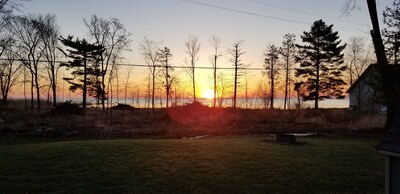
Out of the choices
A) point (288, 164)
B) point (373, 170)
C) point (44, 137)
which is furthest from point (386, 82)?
point (44, 137)

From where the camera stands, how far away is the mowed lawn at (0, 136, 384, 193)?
23.3 feet

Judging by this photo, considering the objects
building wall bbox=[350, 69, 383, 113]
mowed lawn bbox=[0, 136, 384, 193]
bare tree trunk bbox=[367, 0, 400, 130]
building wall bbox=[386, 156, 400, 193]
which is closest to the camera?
building wall bbox=[386, 156, 400, 193]

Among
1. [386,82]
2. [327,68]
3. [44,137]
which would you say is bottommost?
[44,137]

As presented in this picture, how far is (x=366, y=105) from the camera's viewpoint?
39719 millimetres

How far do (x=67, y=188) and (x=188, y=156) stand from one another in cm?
396

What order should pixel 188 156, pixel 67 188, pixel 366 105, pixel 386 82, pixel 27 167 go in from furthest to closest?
1. pixel 366 105
2. pixel 386 82
3. pixel 188 156
4. pixel 27 167
5. pixel 67 188

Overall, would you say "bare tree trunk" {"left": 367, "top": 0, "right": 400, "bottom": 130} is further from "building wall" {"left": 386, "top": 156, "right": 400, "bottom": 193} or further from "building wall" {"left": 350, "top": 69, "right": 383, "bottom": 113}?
"building wall" {"left": 350, "top": 69, "right": 383, "bottom": 113}

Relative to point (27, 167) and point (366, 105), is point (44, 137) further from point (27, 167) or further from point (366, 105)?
point (366, 105)

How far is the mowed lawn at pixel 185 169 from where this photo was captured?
711 cm

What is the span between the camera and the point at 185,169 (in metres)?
8.52

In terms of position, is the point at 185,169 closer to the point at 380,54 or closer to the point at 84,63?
the point at 380,54

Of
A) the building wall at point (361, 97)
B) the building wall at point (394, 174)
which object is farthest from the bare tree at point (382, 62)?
the building wall at point (361, 97)

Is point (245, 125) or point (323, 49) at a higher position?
point (323, 49)

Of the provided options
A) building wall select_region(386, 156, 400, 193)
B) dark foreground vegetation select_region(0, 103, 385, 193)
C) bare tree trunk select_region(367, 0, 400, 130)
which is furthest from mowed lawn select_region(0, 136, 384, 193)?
bare tree trunk select_region(367, 0, 400, 130)
